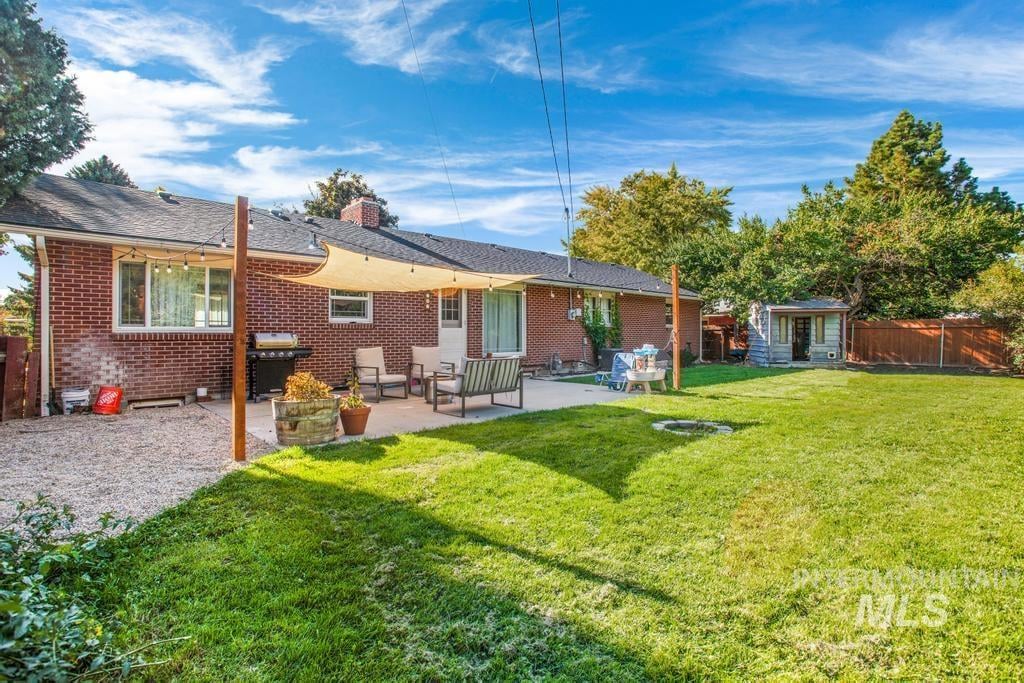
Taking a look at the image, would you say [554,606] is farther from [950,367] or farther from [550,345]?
[950,367]

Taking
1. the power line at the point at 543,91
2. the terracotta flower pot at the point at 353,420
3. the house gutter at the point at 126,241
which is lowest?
the terracotta flower pot at the point at 353,420

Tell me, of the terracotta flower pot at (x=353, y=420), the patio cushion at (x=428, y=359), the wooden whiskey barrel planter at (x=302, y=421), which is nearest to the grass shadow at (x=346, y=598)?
the wooden whiskey barrel planter at (x=302, y=421)

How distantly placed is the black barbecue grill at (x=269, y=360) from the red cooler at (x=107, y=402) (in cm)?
208

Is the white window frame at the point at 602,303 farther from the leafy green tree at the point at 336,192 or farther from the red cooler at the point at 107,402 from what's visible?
the leafy green tree at the point at 336,192

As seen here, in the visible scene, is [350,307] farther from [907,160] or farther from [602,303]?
[907,160]

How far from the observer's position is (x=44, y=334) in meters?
7.88

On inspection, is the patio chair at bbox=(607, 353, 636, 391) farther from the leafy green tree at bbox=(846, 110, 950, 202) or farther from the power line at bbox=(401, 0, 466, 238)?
the leafy green tree at bbox=(846, 110, 950, 202)

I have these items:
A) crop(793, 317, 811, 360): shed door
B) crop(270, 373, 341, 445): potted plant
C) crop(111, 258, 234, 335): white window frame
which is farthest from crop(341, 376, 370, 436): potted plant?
crop(793, 317, 811, 360): shed door

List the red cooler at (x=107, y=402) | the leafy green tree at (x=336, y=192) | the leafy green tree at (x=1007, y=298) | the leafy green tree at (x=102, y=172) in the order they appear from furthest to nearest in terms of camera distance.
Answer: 1. the leafy green tree at (x=336, y=192)
2. the leafy green tree at (x=102, y=172)
3. the leafy green tree at (x=1007, y=298)
4. the red cooler at (x=107, y=402)

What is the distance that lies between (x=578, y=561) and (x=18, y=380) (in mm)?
9175

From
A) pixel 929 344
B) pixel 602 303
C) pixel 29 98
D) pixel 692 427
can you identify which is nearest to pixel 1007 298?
pixel 929 344

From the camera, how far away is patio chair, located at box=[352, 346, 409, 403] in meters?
9.92

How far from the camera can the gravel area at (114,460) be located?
14.2 ft

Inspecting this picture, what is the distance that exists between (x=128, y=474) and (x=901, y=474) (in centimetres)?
781
